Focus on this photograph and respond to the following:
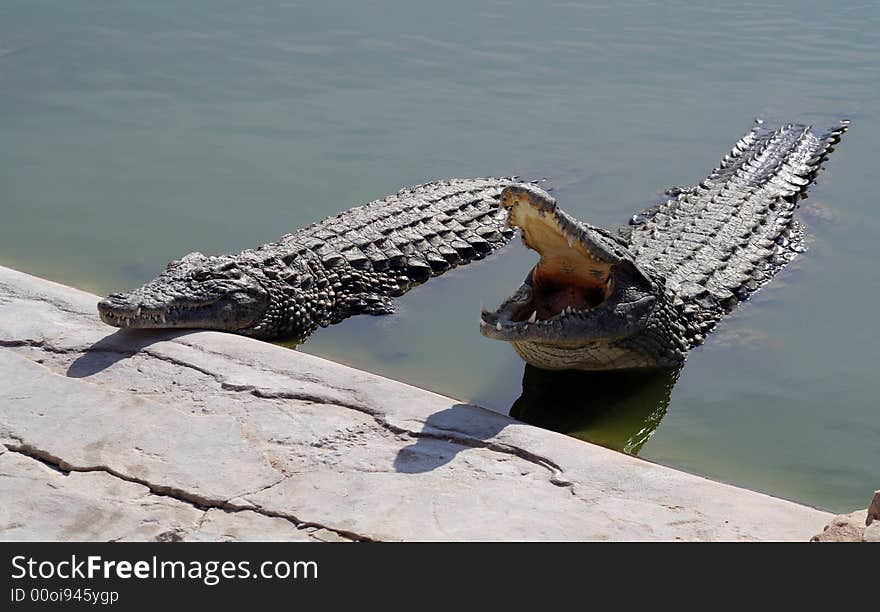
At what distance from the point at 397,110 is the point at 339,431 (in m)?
7.14

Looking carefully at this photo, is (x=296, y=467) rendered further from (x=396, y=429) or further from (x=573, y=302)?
(x=573, y=302)

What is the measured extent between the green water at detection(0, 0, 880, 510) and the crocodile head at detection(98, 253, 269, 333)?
1.78ft

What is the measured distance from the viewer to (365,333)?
7055mm

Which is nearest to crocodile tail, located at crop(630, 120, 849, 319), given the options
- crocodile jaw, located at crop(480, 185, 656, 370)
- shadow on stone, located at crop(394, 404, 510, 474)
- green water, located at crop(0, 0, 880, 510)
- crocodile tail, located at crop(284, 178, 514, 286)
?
green water, located at crop(0, 0, 880, 510)

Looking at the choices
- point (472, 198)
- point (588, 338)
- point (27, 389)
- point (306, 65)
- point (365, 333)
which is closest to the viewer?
point (27, 389)

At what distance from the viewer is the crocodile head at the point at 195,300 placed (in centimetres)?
555

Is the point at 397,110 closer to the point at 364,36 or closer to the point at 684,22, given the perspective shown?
the point at 364,36

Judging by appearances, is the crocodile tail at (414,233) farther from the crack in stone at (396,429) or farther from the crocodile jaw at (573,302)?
the crack in stone at (396,429)

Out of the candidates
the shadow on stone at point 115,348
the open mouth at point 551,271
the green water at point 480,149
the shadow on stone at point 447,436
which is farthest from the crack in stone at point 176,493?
the green water at point 480,149

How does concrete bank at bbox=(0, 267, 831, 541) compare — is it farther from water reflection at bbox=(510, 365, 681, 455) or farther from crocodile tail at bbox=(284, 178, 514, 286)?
crocodile tail at bbox=(284, 178, 514, 286)

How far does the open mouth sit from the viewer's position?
195 inches

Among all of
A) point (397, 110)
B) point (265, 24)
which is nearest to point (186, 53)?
point (265, 24)

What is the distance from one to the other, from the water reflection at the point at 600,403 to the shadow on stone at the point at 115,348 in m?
1.95

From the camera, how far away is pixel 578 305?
5.77 m
